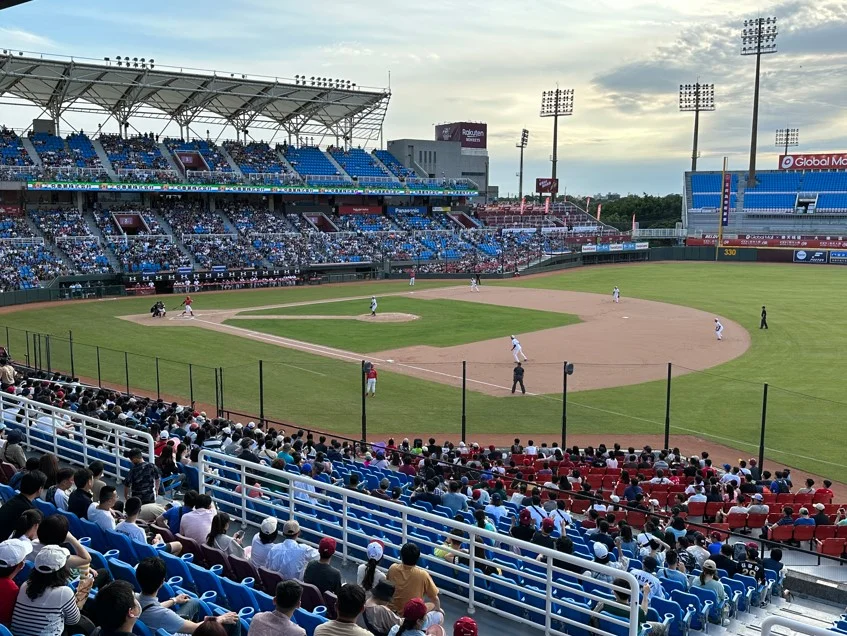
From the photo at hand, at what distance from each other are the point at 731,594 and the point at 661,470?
6.72 meters

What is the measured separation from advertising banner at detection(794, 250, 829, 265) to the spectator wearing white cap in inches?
3481

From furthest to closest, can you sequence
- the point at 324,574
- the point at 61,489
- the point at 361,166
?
1. the point at 361,166
2. the point at 61,489
3. the point at 324,574

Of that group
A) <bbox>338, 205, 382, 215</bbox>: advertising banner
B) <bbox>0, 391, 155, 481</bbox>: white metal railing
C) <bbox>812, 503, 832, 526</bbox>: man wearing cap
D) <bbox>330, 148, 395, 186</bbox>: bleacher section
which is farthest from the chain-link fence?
<bbox>330, 148, 395, 186</bbox>: bleacher section

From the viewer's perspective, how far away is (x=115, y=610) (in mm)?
5148

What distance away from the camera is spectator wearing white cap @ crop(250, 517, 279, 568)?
783cm

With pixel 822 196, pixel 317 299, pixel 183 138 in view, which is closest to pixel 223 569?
pixel 317 299

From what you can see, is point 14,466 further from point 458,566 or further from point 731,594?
point 731,594

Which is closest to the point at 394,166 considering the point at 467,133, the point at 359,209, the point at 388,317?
the point at 359,209

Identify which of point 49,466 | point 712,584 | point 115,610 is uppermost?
point 115,610

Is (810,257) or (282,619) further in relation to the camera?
(810,257)

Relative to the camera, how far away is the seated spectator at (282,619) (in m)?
5.48

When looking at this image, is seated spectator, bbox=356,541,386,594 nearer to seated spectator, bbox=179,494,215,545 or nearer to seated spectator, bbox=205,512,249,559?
seated spectator, bbox=205,512,249,559

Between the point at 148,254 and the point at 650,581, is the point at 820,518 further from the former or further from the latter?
the point at 148,254

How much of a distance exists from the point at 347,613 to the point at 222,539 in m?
3.20
